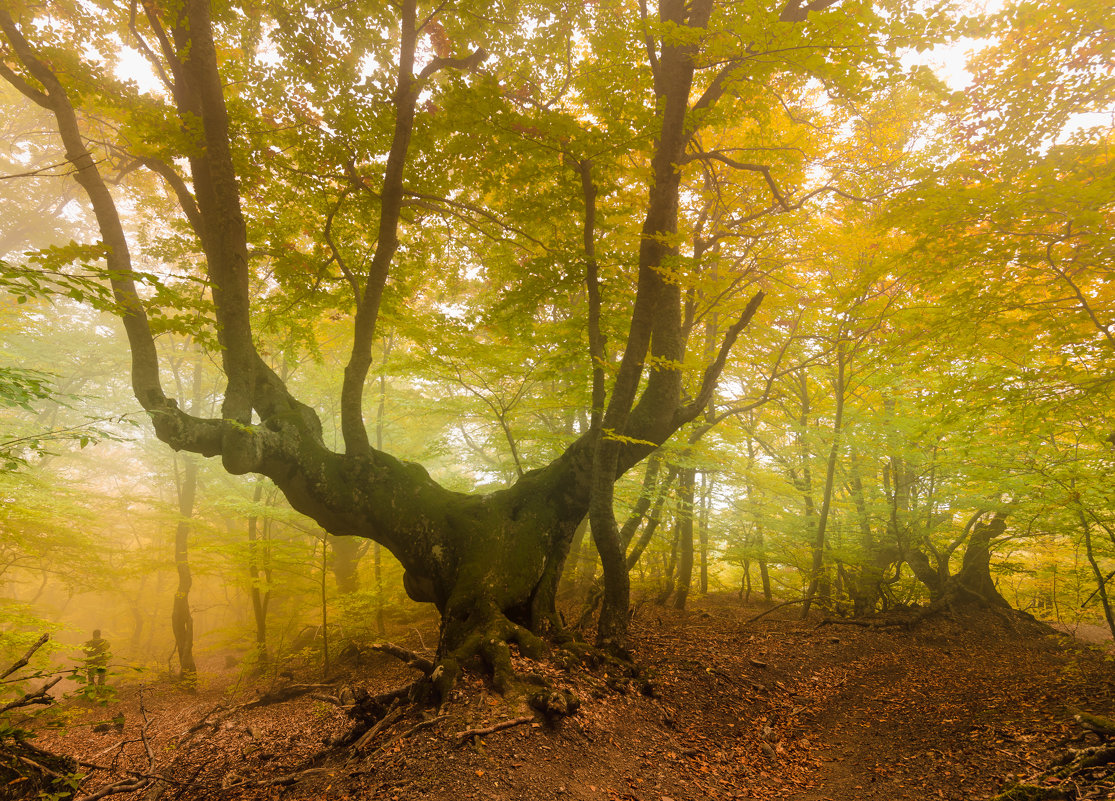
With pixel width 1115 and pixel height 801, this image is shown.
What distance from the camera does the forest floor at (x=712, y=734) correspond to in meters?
3.31

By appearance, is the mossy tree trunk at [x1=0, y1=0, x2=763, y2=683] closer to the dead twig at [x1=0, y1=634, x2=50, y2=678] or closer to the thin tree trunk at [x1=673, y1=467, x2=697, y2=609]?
the dead twig at [x1=0, y1=634, x2=50, y2=678]

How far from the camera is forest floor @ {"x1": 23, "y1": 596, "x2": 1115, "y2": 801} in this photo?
3.31m

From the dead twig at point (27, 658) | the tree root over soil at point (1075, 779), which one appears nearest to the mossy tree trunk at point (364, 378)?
the dead twig at point (27, 658)

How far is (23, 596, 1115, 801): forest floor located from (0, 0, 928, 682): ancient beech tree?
2.79ft

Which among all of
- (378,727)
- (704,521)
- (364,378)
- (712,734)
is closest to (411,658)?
(378,727)

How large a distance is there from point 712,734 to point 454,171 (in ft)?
25.4

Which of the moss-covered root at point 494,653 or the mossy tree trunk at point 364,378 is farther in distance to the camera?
the mossy tree trunk at point 364,378

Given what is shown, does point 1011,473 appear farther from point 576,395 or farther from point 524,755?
point 524,755

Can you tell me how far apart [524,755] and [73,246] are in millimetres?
5805

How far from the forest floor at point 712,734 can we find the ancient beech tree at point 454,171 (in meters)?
0.85

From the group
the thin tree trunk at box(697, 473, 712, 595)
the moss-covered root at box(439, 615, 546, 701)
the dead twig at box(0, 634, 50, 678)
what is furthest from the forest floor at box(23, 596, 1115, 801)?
the thin tree trunk at box(697, 473, 712, 595)

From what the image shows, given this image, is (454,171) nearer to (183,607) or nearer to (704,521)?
(704,521)

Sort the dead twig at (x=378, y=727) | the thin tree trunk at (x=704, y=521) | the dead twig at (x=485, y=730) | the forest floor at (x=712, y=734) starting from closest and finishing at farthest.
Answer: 1. the forest floor at (x=712, y=734)
2. the dead twig at (x=485, y=730)
3. the dead twig at (x=378, y=727)
4. the thin tree trunk at (x=704, y=521)

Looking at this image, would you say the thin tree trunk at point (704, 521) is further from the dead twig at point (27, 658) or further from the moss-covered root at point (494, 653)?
the dead twig at point (27, 658)
